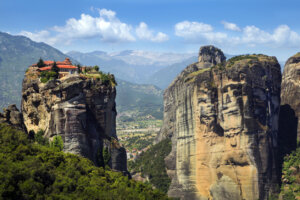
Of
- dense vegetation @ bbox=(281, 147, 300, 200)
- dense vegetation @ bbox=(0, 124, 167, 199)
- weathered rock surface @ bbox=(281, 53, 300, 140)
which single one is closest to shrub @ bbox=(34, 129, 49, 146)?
dense vegetation @ bbox=(0, 124, 167, 199)

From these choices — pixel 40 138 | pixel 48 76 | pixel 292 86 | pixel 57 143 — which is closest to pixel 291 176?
pixel 292 86

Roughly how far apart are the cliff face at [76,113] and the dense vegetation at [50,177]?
6902mm

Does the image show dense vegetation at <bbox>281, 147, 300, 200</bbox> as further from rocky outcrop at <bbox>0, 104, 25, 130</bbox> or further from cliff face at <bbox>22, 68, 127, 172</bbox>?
rocky outcrop at <bbox>0, 104, 25, 130</bbox>

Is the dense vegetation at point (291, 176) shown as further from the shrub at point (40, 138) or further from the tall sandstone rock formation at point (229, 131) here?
the shrub at point (40, 138)

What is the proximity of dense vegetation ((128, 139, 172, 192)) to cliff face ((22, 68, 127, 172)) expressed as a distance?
39922 millimetres

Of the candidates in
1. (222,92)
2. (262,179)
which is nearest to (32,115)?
(222,92)

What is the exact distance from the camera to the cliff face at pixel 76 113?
73.9 metres

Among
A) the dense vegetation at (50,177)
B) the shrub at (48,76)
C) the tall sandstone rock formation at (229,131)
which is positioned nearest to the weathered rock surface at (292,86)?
the tall sandstone rock formation at (229,131)

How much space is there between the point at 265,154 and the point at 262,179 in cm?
533

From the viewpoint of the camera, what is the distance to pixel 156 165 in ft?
418

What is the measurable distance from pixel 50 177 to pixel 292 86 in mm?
78489

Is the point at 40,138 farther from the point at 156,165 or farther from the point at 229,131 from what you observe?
the point at 156,165

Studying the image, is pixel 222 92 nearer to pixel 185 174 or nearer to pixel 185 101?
pixel 185 101

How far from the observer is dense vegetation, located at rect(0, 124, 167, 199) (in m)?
47.7
